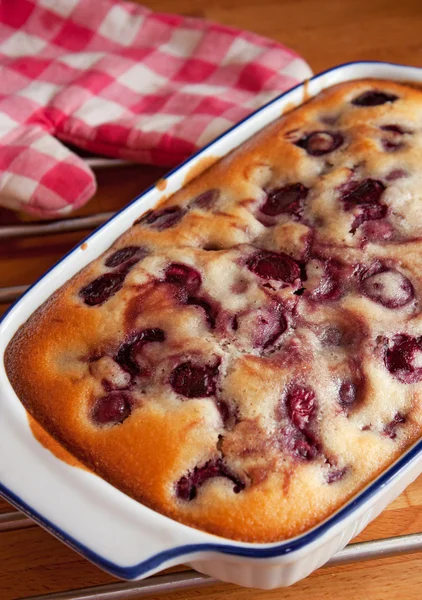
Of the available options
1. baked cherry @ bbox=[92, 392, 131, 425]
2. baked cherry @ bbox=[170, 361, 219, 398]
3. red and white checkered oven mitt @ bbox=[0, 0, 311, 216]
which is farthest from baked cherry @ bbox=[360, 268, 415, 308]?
red and white checkered oven mitt @ bbox=[0, 0, 311, 216]

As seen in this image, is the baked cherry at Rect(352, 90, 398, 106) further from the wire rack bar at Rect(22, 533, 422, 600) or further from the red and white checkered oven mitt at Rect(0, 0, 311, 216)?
the wire rack bar at Rect(22, 533, 422, 600)

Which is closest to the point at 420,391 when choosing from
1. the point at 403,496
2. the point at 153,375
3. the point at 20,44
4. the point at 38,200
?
the point at 403,496

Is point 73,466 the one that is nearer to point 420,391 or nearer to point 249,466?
point 249,466

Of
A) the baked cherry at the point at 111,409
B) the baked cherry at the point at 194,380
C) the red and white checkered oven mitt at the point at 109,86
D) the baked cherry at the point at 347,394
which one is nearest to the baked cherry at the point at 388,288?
the baked cherry at the point at 347,394

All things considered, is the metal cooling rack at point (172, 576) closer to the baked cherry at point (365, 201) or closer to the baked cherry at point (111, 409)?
the baked cherry at point (111, 409)

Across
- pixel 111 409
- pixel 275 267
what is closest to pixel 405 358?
pixel 275 267

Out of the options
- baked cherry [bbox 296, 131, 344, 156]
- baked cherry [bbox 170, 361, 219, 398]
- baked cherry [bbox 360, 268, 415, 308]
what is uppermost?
baked cherry [bbox 296, 131, 344, 156]
